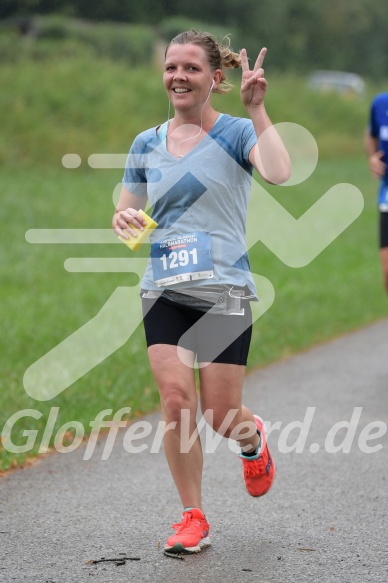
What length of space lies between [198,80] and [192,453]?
151cm

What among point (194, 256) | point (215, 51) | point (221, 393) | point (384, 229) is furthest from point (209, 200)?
point (384, 229)

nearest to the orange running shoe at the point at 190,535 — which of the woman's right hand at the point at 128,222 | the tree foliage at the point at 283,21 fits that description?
the woman's right hand at the point at 128,222

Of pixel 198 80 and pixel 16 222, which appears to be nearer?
pixel 198 80

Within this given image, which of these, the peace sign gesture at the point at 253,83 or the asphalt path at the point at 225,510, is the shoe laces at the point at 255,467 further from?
the peace sign gesture at the point at 253,83

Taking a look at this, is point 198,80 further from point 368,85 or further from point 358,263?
point 368,85

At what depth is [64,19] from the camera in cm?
3975

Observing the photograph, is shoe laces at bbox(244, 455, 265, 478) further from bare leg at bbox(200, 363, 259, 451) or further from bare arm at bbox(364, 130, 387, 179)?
bare arm at bbox(364, 130, 387, 179)

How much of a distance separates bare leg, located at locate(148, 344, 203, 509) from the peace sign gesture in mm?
1043

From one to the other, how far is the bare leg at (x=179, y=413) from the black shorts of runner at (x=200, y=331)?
0.05 metres

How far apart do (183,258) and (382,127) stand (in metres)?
4.66

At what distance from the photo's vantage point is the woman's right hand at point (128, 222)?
15.2 feet

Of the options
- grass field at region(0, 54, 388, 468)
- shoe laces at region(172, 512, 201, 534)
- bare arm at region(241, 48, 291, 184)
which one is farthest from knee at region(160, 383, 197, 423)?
grass field at region(0, 54, 388, 468)

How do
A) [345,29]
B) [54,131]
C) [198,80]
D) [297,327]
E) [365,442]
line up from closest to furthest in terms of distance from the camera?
1. [198,80]
2. [365,442]
3. [297,327]
4. [54,131]
5. [345,29]

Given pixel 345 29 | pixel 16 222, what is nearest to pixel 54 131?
pixel 16 222
